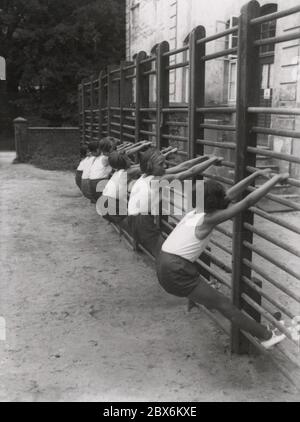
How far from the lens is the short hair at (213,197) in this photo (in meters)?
4.27

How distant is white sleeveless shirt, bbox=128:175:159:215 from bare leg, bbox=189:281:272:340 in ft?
5.69


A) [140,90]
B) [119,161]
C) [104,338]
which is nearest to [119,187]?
[119,161]

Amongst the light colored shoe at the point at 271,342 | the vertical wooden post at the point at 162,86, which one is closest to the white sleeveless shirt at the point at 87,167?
the vertical wooden post at the point at 162,86

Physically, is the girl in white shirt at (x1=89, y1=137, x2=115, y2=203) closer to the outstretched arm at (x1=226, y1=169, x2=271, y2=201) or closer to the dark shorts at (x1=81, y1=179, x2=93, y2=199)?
the dark shorts at (x1=81, y1=179, x2=93, y2=199)

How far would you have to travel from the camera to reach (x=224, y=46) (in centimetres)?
1739

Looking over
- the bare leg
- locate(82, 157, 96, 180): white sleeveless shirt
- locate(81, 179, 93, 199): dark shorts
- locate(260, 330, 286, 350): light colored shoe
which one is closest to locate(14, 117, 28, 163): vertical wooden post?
locate(82, 157, 96, 180): white sleeveless shirt

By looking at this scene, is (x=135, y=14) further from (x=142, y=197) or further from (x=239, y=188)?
(x=239, y=188)

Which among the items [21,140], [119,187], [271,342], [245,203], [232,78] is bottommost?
[21,140]

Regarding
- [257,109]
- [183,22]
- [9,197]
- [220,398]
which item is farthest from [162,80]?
[183,22]

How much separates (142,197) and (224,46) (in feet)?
41.0

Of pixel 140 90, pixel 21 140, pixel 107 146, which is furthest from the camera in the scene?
pixel 21 140
